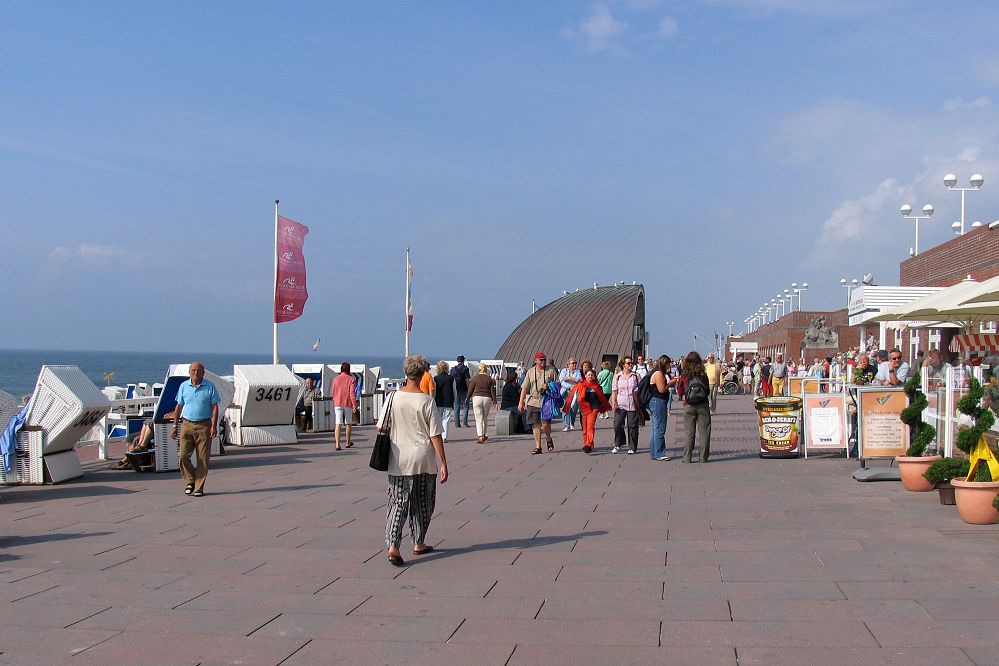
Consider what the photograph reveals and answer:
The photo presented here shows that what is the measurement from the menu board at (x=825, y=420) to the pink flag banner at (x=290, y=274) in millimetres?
11711

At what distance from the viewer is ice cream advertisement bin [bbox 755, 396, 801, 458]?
14.9m

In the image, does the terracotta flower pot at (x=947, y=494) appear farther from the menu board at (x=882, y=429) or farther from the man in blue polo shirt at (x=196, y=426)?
the man in blue polo shirt at (x=196, y=426)

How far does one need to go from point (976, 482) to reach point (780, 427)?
6599 mm

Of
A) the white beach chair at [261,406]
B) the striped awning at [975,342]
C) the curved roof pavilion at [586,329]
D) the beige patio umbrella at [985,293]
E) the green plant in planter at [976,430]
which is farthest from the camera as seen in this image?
the curved roof pavilion at [586,329]

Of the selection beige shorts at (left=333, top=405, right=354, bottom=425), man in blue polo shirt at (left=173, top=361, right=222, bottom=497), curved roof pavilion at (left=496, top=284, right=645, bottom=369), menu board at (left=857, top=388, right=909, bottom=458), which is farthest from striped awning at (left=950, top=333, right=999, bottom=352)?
curved roof pavilion at (left=496, top=284, right=645, bottom=369)

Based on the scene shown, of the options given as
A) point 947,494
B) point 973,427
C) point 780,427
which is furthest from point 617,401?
point 973,427

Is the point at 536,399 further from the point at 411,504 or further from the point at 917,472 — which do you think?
the point at 411,504

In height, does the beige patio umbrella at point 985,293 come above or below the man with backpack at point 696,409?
above

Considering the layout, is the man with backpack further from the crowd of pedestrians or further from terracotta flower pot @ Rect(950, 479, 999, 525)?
terracotta flower pot @ Rect(950, 479, 999, 525)

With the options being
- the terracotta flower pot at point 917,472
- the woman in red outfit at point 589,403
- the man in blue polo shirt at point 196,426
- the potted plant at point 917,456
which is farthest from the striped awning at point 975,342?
the man in blue polo shirt at point 196,426

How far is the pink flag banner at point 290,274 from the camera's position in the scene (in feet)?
70.9

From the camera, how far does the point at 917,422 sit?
11008 mm

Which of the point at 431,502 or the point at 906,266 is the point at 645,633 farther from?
the point at 906,266

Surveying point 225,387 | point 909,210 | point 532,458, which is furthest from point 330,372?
point 909,210
